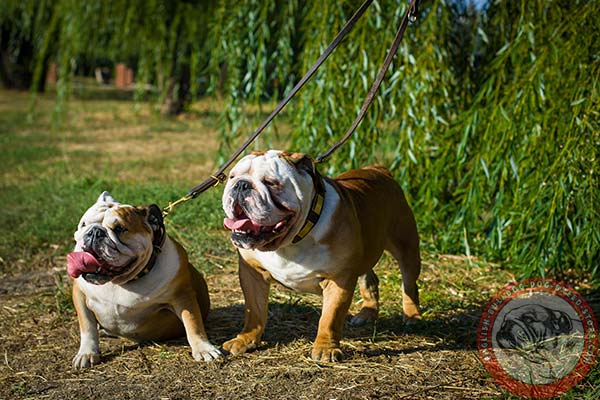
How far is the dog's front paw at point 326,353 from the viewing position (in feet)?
9.94

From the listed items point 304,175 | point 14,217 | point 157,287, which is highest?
point 304,175

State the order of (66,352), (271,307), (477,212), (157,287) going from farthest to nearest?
1. (477,212)
2. (271,307)
3. (66,352)
4. (157,287)

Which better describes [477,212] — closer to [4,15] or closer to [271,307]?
[271,307]

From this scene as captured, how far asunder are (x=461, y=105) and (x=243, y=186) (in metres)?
2.95

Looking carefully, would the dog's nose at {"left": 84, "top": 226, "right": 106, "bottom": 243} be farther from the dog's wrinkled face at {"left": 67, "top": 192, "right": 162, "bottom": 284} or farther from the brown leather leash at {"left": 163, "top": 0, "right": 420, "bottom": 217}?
the brown leather leash at {"left": 163, "top": 0, "right": 420, "bottom": 217}

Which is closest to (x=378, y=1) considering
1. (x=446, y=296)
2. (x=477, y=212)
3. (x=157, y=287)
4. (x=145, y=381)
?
(x=477, y=212)

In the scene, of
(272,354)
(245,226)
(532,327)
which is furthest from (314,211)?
(532,327)

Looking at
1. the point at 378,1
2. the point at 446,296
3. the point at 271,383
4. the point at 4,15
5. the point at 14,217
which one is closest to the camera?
the point at 271,383

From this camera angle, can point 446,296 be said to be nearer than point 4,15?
Yes

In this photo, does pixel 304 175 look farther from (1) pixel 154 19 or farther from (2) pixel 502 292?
(1) pixel 154 19

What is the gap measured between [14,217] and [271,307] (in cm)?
329

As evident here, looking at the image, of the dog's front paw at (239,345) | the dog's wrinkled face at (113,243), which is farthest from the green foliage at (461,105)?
the dog's wrinkled face at (113,243)

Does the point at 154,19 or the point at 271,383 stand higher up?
the point at 154,19

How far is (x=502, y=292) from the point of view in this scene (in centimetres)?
435
